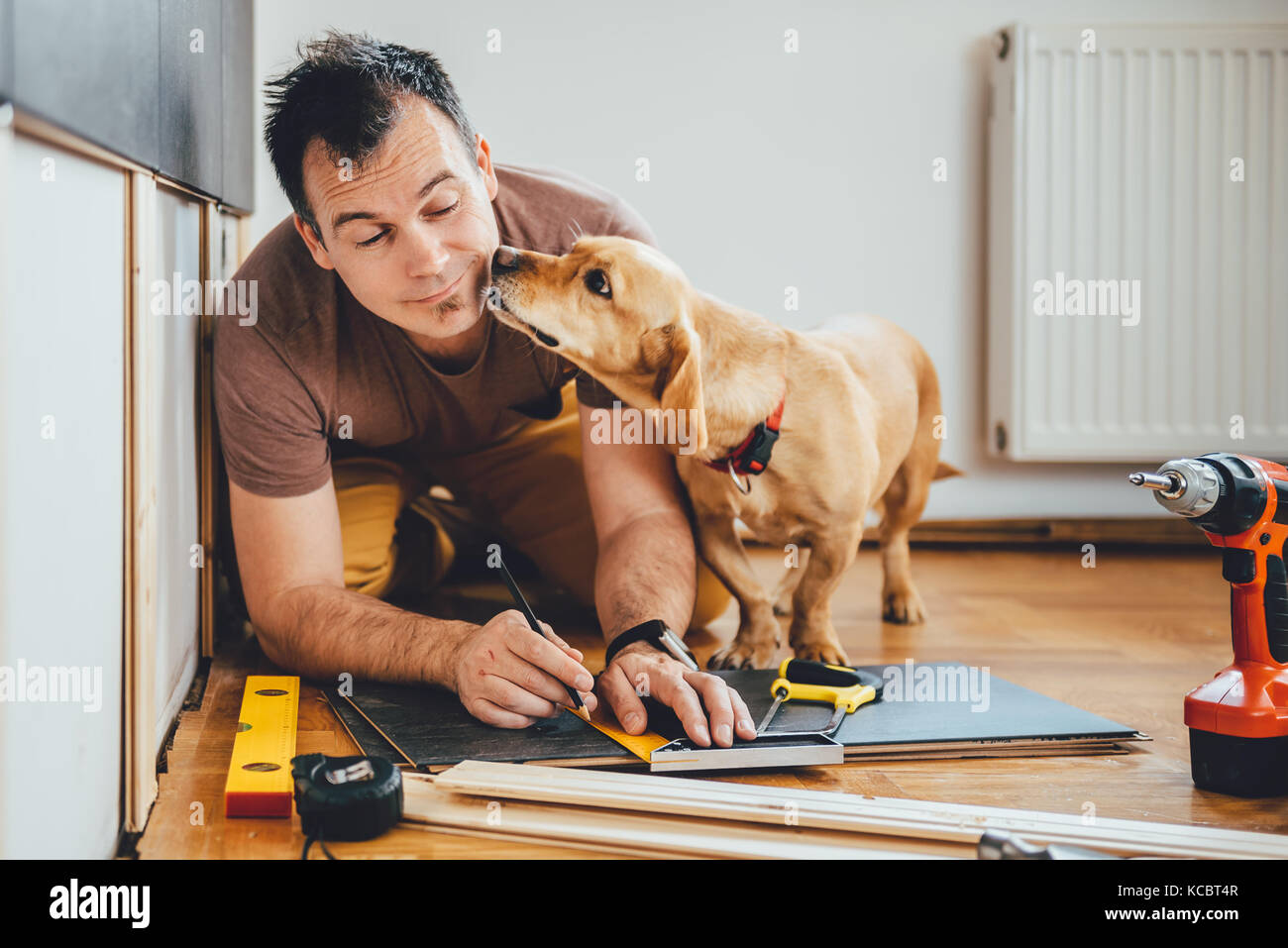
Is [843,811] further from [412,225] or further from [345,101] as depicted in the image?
[345,101]

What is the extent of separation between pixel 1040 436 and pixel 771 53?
3.93 ft

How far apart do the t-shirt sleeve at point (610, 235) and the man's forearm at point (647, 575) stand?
0.19m

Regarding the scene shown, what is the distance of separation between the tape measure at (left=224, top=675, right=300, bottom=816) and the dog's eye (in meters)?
0.64

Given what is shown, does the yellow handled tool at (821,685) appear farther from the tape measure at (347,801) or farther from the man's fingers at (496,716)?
the tape measure at (347,801)

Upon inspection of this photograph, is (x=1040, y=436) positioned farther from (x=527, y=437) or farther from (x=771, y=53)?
(x=527, y=437)

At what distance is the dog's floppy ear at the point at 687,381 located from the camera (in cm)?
139

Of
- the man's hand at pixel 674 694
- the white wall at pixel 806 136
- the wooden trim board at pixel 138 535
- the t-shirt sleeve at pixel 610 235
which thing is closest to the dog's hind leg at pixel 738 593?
the t-shirt sleeve at pixel 610 235

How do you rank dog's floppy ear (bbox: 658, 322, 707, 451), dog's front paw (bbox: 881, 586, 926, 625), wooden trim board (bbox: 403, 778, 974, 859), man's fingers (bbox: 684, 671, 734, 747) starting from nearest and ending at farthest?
wooden trim board (bbox: 403, 778, 974, 859)
man's fingers (bbox: 684, 671, 734, 747)
dog's floppy ear (bbox: 658, 322, 707, 451)
dog's front paw (bbox: 881, 586, 926, 625)

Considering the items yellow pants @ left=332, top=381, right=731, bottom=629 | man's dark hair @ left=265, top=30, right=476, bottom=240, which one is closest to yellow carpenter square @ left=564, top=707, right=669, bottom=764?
yellow pants @ left=332, top=381, right=731, bottom=629

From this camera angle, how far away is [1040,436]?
2.86m

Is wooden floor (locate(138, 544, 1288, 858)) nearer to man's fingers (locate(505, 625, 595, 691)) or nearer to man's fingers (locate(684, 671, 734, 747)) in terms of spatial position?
man's fingers (locate(684, 671, 734, 747))

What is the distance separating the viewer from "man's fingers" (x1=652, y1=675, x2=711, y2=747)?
116cm

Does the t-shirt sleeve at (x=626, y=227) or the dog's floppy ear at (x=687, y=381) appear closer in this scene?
the dog's floppy ear at (x=687, y=381)
